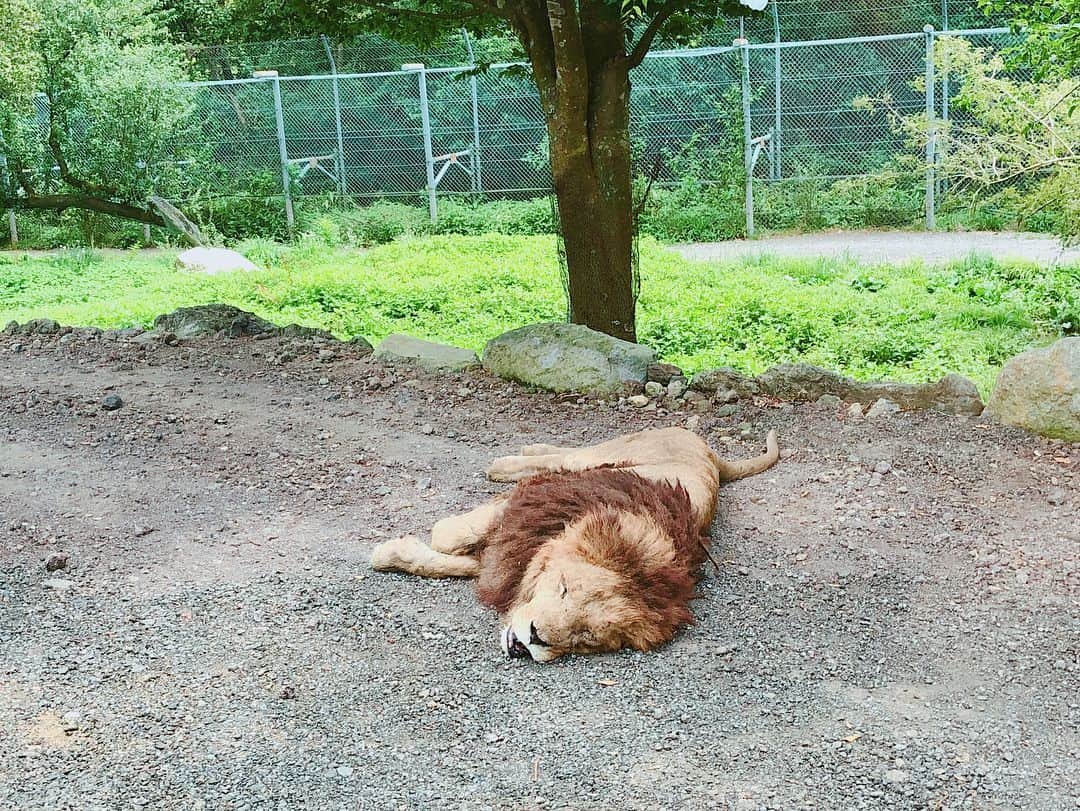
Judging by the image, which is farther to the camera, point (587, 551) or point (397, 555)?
point (397, 555)

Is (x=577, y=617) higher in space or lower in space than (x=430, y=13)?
lower

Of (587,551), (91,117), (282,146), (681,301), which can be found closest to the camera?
(587,551)

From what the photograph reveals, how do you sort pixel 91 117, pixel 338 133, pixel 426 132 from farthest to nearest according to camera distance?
pixel 338 133 → pixel 426 132 → pixel 91 117

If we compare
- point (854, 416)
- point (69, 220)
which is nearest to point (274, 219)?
point (69, 220)

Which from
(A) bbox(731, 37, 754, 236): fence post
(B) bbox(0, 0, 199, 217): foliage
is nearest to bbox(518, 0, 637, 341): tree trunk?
(A) bbox(731, 37, 754, 236): fence post

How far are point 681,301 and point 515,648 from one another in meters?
5.95

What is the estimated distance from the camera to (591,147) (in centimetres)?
630

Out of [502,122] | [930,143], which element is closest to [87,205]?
[502,122]

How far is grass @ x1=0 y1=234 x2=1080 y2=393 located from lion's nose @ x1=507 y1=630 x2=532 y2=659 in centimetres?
363

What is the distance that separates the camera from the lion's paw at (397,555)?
12.4ft

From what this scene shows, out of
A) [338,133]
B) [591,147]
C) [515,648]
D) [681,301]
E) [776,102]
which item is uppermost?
[776,102]

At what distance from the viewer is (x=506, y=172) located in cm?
Answer: 1639

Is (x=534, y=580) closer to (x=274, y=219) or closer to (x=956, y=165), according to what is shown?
(x=956, y=165)

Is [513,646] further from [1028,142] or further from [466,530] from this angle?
[1028,142]
